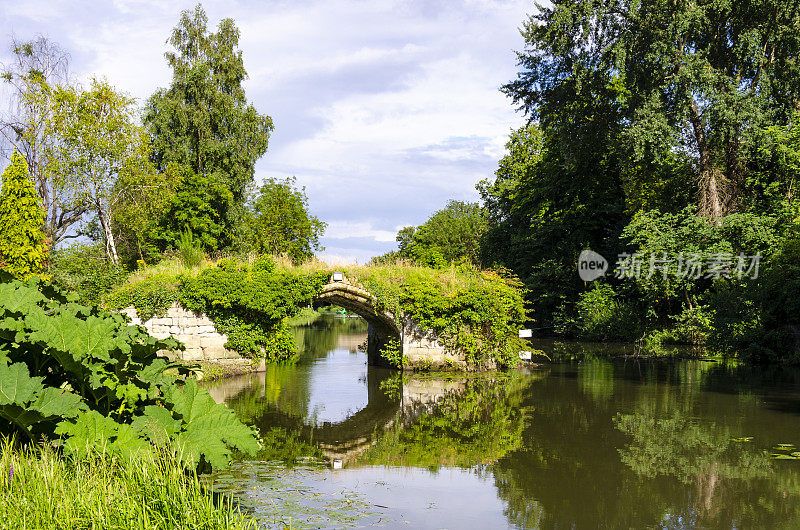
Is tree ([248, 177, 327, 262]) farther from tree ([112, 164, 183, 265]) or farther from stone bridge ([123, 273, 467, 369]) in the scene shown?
stone bridge ([123, 273, 467, 369])

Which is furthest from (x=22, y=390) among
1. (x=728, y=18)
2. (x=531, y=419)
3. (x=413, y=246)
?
(x=413, y=246)

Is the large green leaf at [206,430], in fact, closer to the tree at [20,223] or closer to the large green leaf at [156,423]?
the large green leaf at [156,423]

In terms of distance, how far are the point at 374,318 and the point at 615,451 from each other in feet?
40.7

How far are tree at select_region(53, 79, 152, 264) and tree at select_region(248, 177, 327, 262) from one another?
11.6 metres

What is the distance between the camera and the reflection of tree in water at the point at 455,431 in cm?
897

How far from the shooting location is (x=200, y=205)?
1286 inches

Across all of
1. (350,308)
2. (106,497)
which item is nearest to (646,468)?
(106,497)

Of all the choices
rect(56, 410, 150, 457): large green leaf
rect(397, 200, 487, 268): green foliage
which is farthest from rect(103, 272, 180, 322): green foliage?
rect(397, 200, 487, 268): green foliage

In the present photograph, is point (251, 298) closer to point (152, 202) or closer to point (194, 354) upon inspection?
point (194, 354)

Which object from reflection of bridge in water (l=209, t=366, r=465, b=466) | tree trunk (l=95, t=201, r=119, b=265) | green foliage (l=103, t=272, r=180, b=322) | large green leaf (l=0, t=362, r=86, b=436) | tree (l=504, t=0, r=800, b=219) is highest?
tree (l=504, t=0, r=800, b=219)

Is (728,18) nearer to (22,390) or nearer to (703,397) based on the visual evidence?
(703,397)

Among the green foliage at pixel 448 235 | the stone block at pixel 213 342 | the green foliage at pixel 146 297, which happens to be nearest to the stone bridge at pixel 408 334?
the stone block at pixel 213 342

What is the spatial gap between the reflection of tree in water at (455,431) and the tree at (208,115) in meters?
24.7

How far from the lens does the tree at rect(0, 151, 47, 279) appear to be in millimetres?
23453
